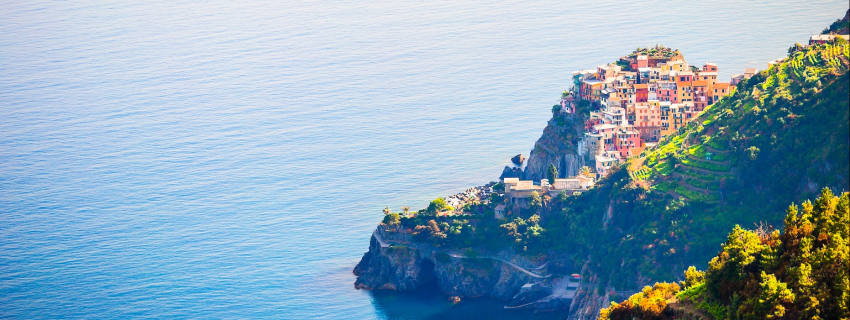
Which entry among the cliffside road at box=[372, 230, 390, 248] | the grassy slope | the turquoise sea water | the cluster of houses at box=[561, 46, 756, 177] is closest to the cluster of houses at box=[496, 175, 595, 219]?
the grassy slope

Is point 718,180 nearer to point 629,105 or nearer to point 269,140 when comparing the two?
point 629,105

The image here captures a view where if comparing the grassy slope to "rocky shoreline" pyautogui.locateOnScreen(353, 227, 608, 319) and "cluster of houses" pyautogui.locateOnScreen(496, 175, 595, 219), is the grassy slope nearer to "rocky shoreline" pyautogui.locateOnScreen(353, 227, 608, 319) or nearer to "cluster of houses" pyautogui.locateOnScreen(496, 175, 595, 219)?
"cluster of houses" pyautogui.locateOnScreen(496, 175, 595, 219)

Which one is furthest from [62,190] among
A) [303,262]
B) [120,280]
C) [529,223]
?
[529,223]

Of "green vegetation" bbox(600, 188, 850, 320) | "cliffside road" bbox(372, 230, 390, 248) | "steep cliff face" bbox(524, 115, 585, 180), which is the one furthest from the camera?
"steep cliff face" bbox(524, 115, 585, 180)

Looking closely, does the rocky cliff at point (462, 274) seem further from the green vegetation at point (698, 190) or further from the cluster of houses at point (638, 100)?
the cluster of houses at point (638, 100)

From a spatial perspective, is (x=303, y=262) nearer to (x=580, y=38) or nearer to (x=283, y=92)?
(x=283, y=92)

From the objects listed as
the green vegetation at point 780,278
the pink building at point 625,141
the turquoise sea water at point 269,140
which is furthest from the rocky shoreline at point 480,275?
the green vegetation at point 780,278

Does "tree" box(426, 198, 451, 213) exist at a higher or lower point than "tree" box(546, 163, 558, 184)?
lower
